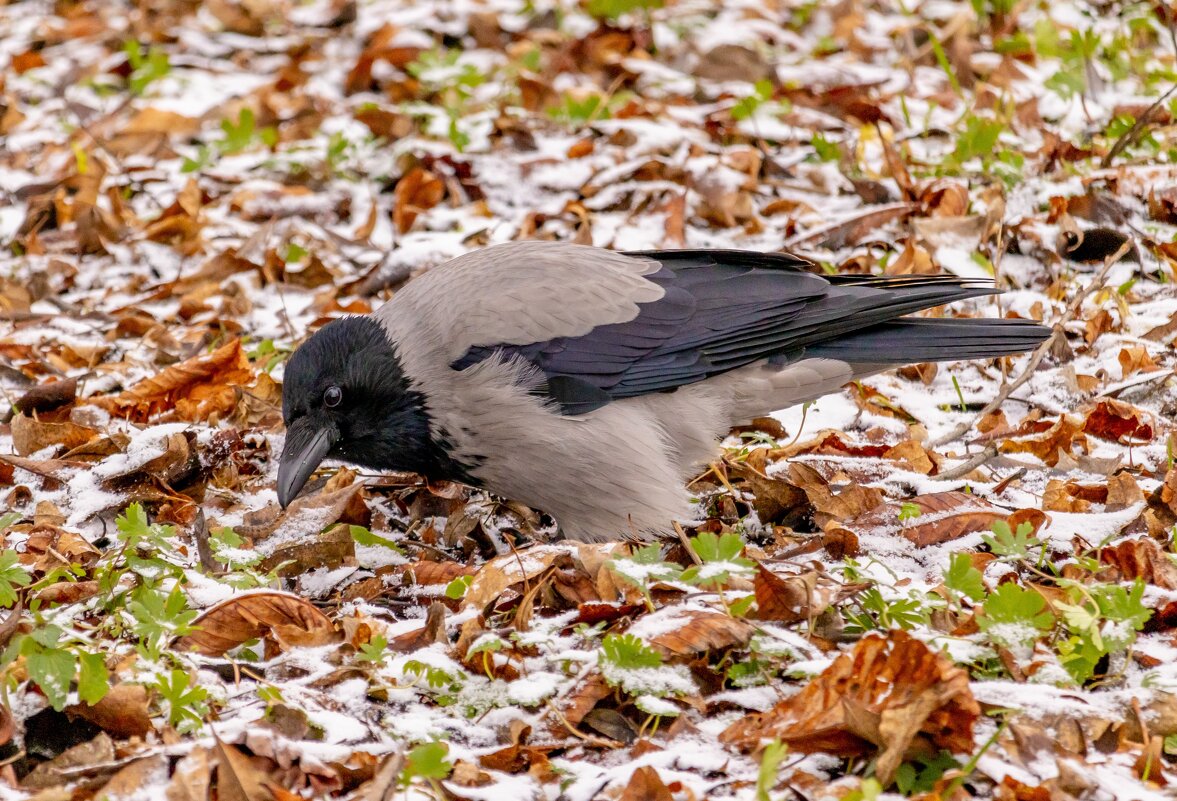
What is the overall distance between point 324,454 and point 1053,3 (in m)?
6.28

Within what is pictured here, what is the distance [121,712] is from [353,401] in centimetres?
178

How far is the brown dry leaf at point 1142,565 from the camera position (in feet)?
11.9

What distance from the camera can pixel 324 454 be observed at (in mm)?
4664

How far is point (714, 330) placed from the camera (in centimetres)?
474

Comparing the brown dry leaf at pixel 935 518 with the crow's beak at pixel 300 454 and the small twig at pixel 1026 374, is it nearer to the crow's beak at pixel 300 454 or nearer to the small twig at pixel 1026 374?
the small twig at pixel 1026 374

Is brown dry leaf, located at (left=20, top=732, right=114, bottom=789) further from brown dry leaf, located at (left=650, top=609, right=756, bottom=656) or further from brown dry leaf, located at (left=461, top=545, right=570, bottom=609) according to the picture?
brown dry leaf, located at (left=650, top=609, right=756, bottom=656)

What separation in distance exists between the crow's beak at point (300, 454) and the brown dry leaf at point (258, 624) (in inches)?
34.8

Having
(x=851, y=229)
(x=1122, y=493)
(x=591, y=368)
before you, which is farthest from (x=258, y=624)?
(x=851, y=229)

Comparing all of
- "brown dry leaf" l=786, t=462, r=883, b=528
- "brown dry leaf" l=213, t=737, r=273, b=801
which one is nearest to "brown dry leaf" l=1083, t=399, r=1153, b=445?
"brown dry leaf" l=786, t=462, r=883, b=528

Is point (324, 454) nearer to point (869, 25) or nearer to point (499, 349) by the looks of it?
point (499, 349)

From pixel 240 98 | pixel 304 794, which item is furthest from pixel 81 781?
pixel 240 98

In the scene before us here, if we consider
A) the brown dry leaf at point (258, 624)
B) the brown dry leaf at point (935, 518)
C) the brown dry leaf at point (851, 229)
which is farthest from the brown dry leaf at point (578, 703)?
the brown dry leaf at point (851, 229)

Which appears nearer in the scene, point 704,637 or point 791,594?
point 704,637

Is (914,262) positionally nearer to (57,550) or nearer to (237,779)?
(57,550)
